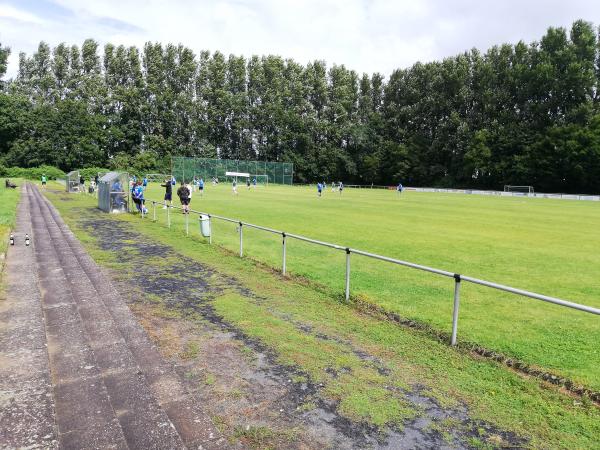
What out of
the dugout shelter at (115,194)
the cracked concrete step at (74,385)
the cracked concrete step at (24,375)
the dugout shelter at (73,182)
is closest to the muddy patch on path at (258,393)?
the cracked concrete step at (74,385)

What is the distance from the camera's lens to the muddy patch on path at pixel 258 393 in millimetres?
4066

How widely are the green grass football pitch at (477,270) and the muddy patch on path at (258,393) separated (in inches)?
89.4

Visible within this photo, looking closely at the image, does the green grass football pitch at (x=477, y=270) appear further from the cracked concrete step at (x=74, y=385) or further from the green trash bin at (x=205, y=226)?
the cracked concrete step at (x=74, y=385)

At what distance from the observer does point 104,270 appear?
10578 mm

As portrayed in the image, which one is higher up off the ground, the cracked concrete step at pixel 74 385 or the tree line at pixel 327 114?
the tree line at pixel 327 114

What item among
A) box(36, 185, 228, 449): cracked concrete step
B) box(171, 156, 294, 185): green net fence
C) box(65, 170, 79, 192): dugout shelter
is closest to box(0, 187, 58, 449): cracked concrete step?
box(36, 185, 228, 449): cracked concrete step

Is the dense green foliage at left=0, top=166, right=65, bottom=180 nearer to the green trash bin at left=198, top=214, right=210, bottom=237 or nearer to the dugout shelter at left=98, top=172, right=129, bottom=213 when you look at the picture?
the dugout shelter at left=98, top=172, right=129, bottom=213

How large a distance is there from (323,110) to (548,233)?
3229 inches

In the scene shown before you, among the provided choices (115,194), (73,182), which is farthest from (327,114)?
(115,194)

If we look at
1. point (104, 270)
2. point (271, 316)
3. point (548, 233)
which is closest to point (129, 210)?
point (104, 270)

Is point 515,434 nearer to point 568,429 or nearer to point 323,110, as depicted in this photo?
point 568,429

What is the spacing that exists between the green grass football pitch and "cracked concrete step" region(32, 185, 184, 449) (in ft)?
15.0

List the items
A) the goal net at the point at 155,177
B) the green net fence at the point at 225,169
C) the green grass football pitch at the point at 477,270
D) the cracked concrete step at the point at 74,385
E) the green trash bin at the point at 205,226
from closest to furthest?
1. the cracked concrete step at the point at 74,385
2. the green grass football pitch at the point at 477,270
3. the green trash bin at the point at 205,226
4. the green net fence at the point at 225,169
5. the goal net at the point at 155,177

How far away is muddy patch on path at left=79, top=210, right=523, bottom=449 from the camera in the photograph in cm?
407
